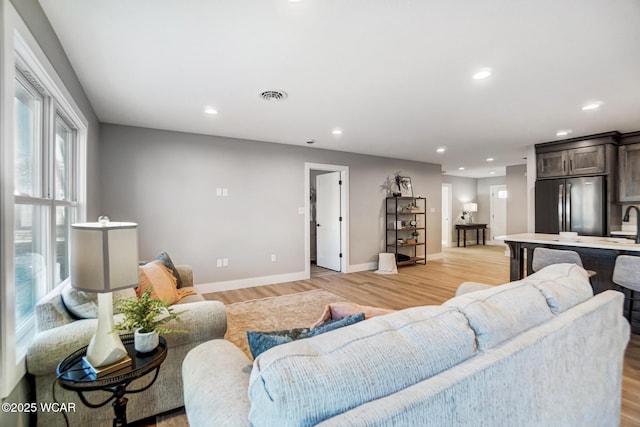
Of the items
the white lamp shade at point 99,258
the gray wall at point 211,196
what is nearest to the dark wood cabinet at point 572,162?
the gray wall at point 211,196

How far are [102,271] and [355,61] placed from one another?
2079 millimetres

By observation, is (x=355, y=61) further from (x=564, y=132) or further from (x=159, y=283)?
(x=564, y=132)

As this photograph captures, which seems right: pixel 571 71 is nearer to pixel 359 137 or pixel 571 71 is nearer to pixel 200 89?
pixel 359 137

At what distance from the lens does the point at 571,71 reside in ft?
7.79

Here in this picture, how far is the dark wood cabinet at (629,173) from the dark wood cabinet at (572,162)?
1.14ft

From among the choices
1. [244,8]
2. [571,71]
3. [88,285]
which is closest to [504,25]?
[571,71]

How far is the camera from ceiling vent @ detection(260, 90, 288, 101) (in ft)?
9.03

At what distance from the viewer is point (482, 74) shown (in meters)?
2.40

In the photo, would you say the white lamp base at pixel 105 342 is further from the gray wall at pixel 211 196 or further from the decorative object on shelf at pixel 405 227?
the decorative object on shelf at pixel 405 227

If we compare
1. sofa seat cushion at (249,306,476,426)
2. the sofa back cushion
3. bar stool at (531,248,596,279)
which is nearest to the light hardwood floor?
bar stool at (531,248,596,279)

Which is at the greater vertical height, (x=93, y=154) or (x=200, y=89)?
(x=200, y=89)

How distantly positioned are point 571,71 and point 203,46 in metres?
2.88

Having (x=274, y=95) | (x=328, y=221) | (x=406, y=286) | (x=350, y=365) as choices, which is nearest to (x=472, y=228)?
(x=328, y=221)

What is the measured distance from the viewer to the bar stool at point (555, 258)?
2.86 meters
